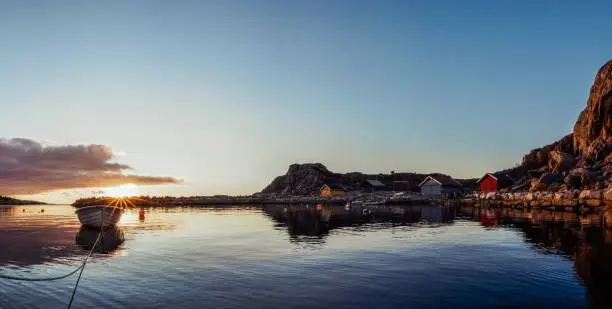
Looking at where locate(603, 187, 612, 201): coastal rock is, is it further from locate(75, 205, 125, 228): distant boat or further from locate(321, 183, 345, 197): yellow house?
locate(321, 183, 345, 197): yellow house

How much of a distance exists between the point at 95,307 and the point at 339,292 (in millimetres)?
8916

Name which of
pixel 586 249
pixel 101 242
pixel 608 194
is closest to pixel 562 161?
pixel 608 194

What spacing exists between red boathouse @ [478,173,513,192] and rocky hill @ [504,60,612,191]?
3414mm

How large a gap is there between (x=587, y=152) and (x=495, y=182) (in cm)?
2185

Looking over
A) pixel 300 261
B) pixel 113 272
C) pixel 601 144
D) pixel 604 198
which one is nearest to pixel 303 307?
pixel 300 261

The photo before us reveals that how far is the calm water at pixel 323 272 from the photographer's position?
52.9ft

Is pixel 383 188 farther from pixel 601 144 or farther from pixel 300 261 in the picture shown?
pixel 300 261

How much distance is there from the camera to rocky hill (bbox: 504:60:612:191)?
8181 centimetres

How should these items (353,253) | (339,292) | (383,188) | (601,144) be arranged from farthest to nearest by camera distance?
(383,188) → (601,144) → (353,253) → (339,292)

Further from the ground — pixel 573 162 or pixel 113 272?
pixel 573 162

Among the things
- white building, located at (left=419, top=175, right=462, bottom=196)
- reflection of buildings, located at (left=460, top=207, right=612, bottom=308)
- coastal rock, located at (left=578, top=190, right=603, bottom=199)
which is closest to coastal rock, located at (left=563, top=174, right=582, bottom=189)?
coastal rock, located at (left=578, top=190, right=603, bottom=199)

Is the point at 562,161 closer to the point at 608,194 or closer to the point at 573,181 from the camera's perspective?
the point at 573,181

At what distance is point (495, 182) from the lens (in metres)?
111

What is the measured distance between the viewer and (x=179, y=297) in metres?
16.7
